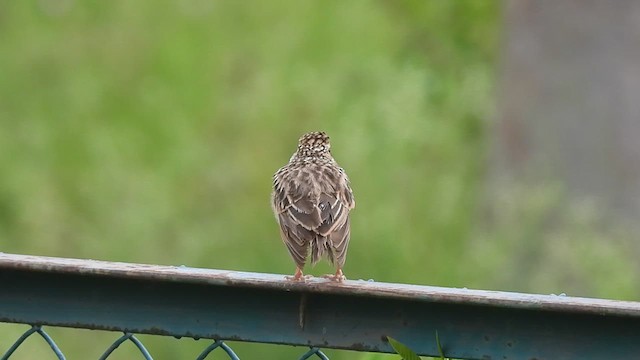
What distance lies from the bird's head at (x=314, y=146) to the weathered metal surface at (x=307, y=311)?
3620 mm

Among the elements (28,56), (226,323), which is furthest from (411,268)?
(226,323)

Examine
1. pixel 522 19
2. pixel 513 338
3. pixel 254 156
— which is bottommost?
pixel 513 338

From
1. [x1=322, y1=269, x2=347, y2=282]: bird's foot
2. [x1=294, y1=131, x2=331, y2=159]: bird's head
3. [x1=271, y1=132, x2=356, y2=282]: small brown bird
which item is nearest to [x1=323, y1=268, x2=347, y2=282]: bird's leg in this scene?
[x1=322, y1=269, x2=347, y2=282]: bird's foot

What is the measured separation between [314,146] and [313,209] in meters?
1.61

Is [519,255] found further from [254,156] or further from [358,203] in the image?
→ [254,156]

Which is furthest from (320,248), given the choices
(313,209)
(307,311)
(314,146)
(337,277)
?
(307,311)

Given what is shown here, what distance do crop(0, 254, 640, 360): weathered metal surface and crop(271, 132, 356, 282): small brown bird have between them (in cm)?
135

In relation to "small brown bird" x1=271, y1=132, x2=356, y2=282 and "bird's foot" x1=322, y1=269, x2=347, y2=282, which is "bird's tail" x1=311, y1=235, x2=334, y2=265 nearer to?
"small brown bird" x1=271, y1=132, x2=356, y2=282

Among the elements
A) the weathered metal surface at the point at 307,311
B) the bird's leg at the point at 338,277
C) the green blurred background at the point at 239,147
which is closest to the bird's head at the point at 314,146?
the bird's leg at the point at 338,277

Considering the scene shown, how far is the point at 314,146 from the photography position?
22.6 ft

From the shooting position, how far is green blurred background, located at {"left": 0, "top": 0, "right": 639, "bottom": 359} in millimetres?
11461

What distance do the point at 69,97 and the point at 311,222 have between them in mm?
7655

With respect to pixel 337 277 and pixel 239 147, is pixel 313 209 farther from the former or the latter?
pixel 239 147

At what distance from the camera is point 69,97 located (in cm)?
1246
